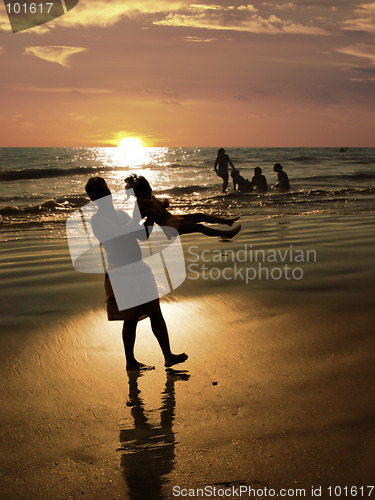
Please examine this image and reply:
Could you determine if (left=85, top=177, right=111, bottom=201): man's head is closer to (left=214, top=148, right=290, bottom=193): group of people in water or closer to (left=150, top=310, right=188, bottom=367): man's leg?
(left=150, top=310, right=188, bottom=367): man's leg

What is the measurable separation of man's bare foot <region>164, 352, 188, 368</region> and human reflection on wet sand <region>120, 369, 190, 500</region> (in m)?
0.27

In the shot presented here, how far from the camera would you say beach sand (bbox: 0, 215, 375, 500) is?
302cm

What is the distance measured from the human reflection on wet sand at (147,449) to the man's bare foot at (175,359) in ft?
0.89

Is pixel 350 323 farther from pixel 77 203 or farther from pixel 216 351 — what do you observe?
pixel 77 203

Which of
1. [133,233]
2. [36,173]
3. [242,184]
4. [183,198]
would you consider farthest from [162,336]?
[36,173]

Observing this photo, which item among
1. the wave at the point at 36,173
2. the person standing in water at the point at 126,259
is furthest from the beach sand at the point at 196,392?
the wave at the point at 36,173

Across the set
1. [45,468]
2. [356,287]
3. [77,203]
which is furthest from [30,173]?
[45,468]

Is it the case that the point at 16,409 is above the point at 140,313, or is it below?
below

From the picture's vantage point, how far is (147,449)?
10.8ft

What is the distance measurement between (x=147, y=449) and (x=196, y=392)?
2.64 feet

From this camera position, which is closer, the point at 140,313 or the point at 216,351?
the point at 140,313

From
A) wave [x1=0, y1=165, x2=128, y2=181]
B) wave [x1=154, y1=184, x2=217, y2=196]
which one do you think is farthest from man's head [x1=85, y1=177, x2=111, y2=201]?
wave [x1=0, y1=165, x2=128, y2=181]

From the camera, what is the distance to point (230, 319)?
18.3 feet

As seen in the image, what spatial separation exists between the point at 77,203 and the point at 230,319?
16289mm
